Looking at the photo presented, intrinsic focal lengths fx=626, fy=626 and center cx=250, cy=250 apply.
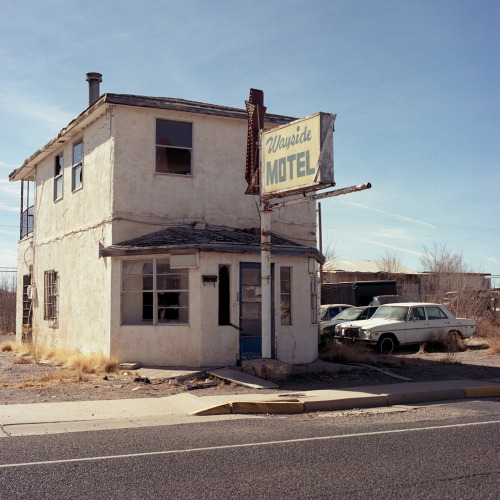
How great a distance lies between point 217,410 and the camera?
1007 cm

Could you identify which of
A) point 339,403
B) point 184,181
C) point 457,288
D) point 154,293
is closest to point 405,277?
point 457,288

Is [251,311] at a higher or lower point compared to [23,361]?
higher

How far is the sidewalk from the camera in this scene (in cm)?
904

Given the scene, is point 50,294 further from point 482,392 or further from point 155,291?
point 482,392

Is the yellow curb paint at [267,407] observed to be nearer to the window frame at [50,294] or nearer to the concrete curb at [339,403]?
the concrete curb at [339,403]

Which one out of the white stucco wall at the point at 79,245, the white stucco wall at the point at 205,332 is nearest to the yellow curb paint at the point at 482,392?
the white stucco wall at the point at 205,332

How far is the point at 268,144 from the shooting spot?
13547 mm

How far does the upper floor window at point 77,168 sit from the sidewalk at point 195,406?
9238mm

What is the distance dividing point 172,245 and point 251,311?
2.57m

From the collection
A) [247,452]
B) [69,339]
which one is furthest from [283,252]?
[247,452]

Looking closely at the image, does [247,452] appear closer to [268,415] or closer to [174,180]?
[268,415]

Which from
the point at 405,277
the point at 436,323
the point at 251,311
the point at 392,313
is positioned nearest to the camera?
the point at 251,311

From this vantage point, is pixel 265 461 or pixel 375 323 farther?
pixel 375 323

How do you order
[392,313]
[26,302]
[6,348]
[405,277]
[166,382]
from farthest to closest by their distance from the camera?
[405,277] → [26,302] → [6,348] → [392,313] → [166,382]
